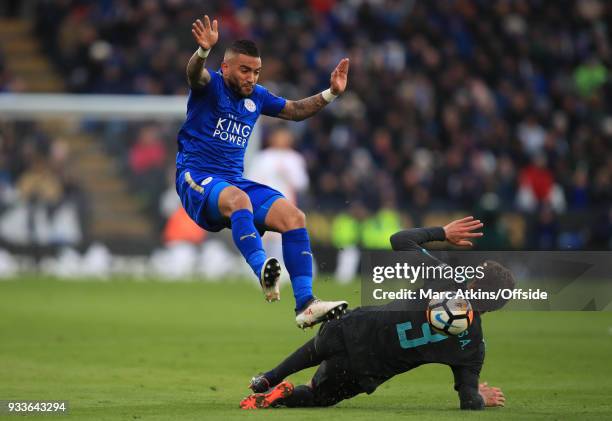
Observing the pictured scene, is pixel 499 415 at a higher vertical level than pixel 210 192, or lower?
lower

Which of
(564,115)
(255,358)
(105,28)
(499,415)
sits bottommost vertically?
(499,415)

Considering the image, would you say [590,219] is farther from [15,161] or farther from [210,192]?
[210,192]

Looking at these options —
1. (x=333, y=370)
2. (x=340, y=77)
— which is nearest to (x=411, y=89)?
(x=340, y=77)

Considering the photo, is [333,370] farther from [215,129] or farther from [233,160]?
[215,129]

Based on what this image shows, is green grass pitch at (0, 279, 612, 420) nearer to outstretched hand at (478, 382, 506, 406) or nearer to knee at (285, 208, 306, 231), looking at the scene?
outstretched hand at (478, 382, 506, 406)

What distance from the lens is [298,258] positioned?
29.9ft

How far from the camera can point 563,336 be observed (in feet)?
49.5

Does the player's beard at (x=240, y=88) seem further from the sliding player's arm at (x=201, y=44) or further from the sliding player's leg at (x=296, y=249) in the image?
the sliding player's leg at (x=296, y=249)

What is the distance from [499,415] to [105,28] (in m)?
18.2

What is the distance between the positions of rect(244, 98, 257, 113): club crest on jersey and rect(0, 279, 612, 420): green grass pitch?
→ 5.54 feet

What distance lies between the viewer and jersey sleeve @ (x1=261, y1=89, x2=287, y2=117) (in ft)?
32.8

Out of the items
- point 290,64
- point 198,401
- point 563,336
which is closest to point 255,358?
point 198,401

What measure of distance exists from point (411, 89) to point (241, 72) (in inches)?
650

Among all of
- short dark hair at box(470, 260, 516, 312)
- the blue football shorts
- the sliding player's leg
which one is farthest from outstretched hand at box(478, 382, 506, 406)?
the blue football shorts
